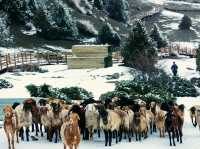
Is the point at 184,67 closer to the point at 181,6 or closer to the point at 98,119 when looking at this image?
the point at 98,119

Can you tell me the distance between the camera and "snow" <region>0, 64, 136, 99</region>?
1614 inches

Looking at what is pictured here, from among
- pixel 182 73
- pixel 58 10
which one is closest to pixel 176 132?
pixel 182 73

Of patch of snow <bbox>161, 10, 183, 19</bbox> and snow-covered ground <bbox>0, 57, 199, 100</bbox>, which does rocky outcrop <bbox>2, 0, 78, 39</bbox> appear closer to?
snow-covered ground <bbox>0, 57, 199, 100</bbox>

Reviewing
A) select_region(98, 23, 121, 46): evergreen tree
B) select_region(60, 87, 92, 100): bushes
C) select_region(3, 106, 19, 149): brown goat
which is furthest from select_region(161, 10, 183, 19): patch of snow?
select_region(3, 106, 19, 149): brown goat

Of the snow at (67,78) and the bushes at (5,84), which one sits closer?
the snow at (67,78)

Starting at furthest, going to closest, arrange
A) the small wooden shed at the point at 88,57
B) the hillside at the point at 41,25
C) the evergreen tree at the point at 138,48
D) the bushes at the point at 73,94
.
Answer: the hillside at the point at 41,25 → the small wooden shed at the point at 88,57 → the evergreen tree at the point at 138,48 → the bushes at the point at 73,94

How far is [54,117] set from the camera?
21984 millimetres

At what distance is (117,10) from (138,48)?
40.1 m

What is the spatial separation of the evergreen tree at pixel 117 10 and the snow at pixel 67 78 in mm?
38629

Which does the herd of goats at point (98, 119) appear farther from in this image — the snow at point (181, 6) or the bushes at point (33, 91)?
the snow at point (181, 6)

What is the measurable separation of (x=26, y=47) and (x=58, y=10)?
9.10 metres

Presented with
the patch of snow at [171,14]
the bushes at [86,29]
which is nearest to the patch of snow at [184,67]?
the bushes at [86,29]

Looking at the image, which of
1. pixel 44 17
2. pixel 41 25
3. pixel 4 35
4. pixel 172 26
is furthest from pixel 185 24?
pixel 4 35

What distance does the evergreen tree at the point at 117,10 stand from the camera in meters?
90.2
